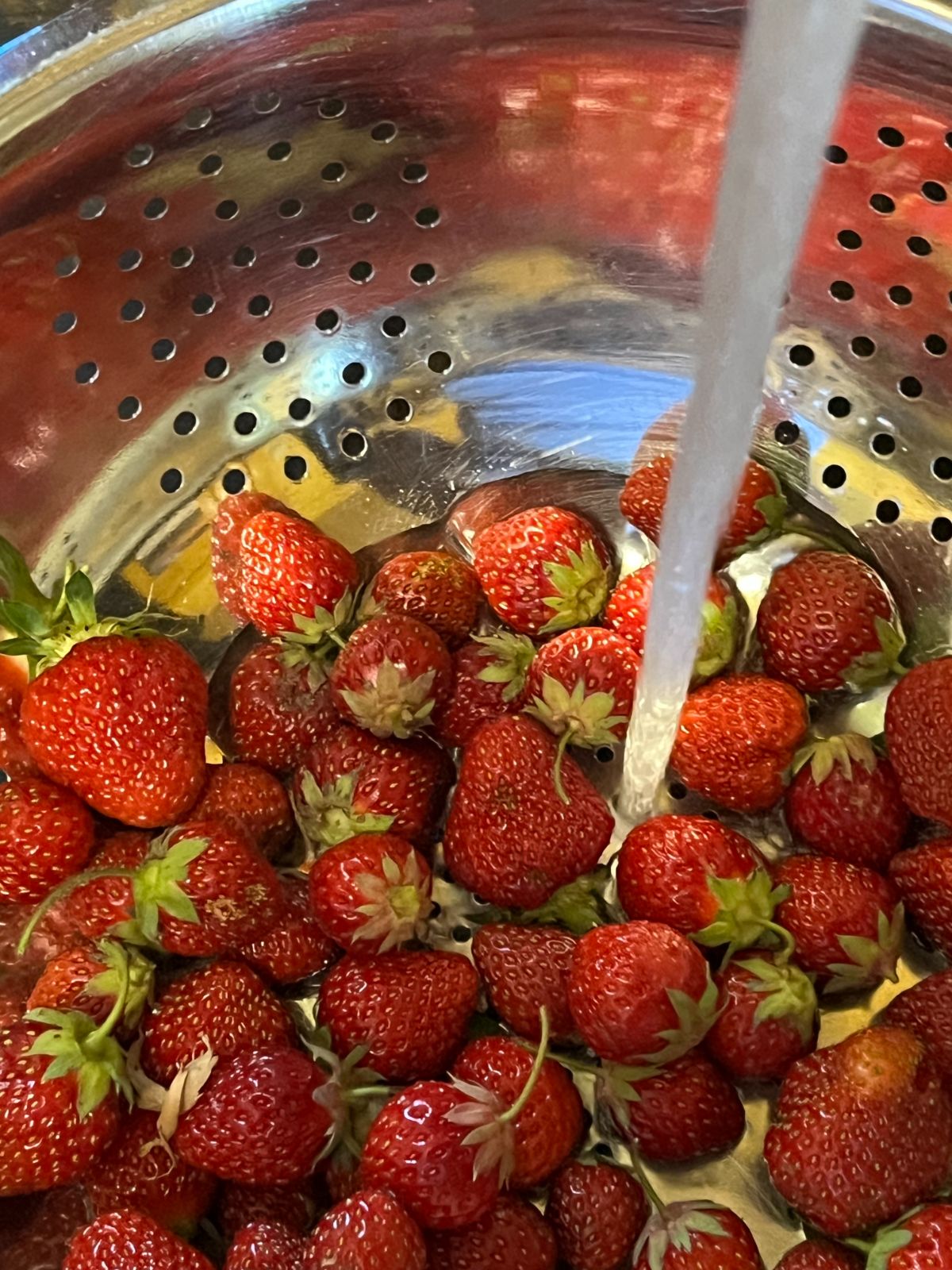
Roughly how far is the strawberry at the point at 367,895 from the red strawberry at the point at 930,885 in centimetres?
35

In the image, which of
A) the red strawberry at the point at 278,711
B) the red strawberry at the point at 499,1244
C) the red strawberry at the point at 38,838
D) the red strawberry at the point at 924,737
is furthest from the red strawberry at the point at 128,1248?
the red strawberry at the point at 924,737

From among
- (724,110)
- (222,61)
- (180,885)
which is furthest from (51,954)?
(724,110)

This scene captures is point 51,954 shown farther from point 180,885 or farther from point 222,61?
point 222,61

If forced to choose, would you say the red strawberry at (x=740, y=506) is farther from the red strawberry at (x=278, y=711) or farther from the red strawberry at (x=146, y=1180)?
the red strawberry at (x=146, y=1180)

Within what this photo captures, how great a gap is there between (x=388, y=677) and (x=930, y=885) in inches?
16.4

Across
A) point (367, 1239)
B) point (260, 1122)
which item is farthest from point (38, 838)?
point (367, 1239)

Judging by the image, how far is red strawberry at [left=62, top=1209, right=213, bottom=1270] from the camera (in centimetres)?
72

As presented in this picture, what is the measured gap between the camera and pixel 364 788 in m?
0.93

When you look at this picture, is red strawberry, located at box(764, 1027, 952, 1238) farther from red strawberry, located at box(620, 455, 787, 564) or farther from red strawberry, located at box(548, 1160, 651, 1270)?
red strawberry, located at box(620, 455, 787, 564)

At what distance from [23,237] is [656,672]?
0.57m

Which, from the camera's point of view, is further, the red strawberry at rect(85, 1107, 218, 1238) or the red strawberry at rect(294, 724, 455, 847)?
the red strawberry at rect(294, 724, 455, 847)

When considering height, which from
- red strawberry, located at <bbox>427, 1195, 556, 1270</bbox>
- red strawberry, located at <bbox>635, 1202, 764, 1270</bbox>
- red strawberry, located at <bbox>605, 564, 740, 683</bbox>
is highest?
red strawberry, located at <bbox>605, 564, 740, 683</bbox>

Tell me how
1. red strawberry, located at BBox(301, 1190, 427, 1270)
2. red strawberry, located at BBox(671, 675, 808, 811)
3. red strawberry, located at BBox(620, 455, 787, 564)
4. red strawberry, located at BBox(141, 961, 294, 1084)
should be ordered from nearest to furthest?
red strawberry, located at BBox(301, 1190, 427, 1270)
red strawberry, located at BBox(141, 961, 294, 1084)
red strawberry, located at BBox(671, 675, 808, 811)
red strawberry, located at BBox(620, 455, 787, 564)

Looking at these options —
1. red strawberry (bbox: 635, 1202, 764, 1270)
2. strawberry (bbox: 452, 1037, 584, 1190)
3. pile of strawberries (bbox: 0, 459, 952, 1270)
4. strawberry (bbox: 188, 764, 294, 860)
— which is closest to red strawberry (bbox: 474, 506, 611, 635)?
pile of strawberries (bbox: 0, 459, 952, 1270)
